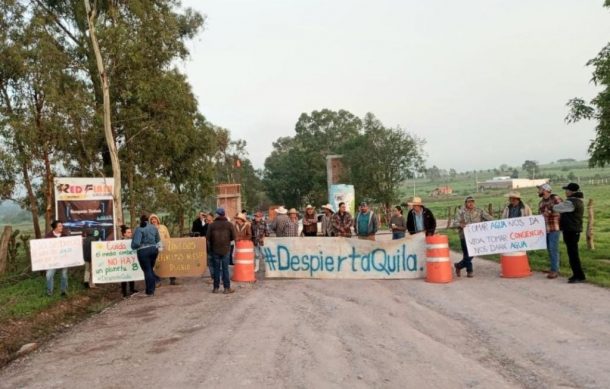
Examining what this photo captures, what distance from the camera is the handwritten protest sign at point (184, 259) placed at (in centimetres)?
1387

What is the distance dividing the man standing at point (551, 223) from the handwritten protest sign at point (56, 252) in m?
10.7

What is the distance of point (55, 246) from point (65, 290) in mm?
1122

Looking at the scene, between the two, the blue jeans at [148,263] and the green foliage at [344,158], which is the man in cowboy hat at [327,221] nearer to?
the blue jeans at [148,263]

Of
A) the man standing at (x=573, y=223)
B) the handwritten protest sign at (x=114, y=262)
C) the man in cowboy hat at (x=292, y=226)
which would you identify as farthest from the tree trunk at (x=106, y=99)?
the man standing at (x=573, y=223)

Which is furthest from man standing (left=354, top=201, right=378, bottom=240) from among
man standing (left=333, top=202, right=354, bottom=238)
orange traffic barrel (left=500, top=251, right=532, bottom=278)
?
orange traffic barrel (left=500, top=251, right=532, bottom=278)

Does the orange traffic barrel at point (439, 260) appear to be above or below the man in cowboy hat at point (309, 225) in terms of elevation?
below

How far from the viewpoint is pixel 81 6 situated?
19812 mm

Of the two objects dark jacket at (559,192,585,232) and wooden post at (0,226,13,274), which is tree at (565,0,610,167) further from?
wooden post at (0,226,13,274)

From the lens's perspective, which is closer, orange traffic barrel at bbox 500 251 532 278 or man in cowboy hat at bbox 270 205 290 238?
orange traffic barrel at bbox 500 251 532 278

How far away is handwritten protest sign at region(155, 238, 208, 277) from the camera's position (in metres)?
13.9

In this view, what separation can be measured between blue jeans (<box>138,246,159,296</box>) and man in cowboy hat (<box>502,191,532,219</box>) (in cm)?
837

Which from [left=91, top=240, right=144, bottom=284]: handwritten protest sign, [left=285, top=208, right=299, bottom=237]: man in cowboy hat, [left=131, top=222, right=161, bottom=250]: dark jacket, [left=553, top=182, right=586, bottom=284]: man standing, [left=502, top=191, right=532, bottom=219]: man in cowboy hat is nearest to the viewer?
[left=553, top=182, right=586, bottom=284]: man standing

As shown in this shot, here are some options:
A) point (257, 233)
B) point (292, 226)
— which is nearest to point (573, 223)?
point (292, 226)

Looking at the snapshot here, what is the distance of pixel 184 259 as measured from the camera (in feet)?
45.6
